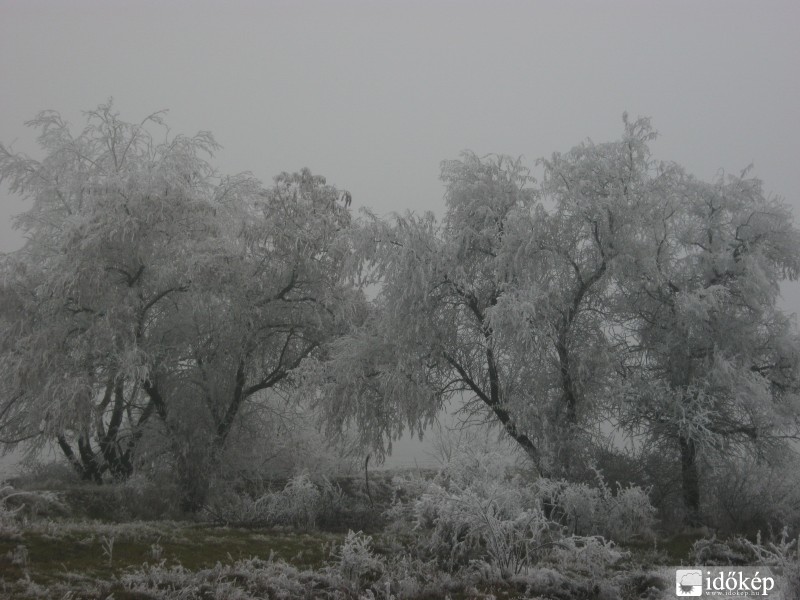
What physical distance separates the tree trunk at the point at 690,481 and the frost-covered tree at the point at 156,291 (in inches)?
333

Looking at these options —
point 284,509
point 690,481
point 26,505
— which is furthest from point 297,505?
point 690,481

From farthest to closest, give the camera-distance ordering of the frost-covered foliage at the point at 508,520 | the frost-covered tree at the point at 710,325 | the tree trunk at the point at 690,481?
1. the tree trunk at the point at 690,481
2. the frost-covered tree at the point at 710,325
3. the frost-covered foliage at the point at 508,520

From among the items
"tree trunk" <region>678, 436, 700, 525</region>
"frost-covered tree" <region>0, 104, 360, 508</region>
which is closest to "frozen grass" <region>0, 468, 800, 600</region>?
"tree trunk" <region>678, 436, 700, 525</region>

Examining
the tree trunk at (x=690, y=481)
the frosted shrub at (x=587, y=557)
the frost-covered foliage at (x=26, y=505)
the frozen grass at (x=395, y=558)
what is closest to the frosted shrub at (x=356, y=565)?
the frozen grass at (x=395, y=558)

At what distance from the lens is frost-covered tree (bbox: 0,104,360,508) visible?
50.4 feet

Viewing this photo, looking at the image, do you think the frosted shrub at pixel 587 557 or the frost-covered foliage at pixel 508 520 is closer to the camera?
the frosted shrub at pixel 587 557

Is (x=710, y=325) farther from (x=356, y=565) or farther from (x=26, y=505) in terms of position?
(x=26, y=505)

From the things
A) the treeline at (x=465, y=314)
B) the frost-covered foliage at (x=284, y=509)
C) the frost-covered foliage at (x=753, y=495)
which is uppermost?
the treeline at (x=465, y=314)

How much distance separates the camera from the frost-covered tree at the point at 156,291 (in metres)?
15.4

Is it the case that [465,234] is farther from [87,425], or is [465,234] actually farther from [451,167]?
[87,425]

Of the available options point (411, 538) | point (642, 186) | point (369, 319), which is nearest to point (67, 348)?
point (369, 319)

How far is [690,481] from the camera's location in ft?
49.9

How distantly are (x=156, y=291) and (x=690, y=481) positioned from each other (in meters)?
12.8

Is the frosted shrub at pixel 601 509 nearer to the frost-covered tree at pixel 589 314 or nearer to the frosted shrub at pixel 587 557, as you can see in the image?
the frost-covered tree at pixel 589 314
